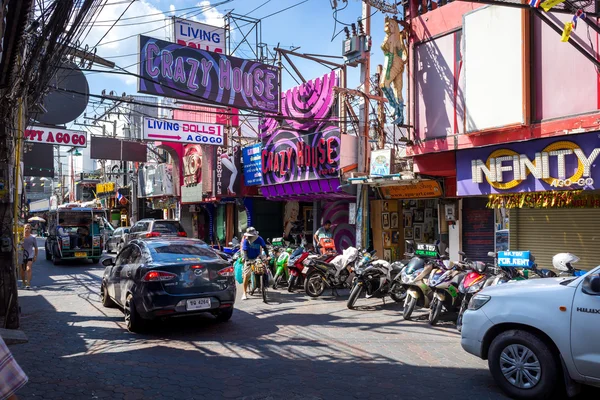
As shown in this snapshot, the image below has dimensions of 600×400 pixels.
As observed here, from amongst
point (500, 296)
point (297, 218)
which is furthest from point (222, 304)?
point (297, 218)

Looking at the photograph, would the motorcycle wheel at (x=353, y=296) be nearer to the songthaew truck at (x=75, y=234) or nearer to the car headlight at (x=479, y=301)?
the car headlight at (x=479, y=301)

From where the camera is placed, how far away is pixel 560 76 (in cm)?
951

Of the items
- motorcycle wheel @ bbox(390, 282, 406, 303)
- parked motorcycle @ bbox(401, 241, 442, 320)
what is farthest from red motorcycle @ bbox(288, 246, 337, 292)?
parked motorcycle @ bbox(401, 241, 442, 320)

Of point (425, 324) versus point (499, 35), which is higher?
point (499, 35)

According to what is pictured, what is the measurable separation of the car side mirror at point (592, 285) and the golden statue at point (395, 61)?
797 cm

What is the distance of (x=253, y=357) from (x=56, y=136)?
1285cm

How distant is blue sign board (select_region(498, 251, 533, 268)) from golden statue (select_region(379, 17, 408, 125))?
209 inches

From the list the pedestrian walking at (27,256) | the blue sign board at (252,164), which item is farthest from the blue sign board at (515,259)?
the blue sign board at (252,164)

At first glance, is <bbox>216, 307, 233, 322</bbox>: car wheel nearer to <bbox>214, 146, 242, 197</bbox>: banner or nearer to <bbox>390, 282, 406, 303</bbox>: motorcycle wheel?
<bbox>390, 282, 406, 303</bbox>: motorcycle wheel

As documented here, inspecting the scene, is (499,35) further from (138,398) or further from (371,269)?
(138,398)

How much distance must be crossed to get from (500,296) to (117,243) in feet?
79.1

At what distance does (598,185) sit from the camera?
8.91 m

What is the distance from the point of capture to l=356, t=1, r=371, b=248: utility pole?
14102 millimetres

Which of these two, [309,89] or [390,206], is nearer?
[390,206]
